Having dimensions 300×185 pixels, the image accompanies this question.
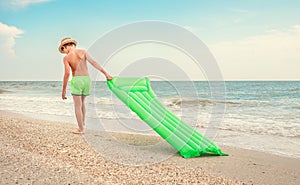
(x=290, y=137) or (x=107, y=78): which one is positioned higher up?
(x=107, y=78)

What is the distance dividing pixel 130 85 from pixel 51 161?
5.34 feet

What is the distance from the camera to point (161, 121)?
405 cm

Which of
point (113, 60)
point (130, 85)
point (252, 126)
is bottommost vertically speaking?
point (252, 126)

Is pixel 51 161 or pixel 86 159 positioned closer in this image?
pixel 51 161

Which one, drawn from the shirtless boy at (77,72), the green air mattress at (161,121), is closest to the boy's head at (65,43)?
the shirtless boy at (77,72)

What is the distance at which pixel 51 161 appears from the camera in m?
3.25

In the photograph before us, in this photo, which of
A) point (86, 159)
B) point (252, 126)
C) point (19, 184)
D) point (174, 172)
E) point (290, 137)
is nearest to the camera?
point (19, 184)

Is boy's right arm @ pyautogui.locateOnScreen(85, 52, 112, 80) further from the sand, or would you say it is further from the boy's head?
the sand

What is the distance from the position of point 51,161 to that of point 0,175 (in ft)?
1.99

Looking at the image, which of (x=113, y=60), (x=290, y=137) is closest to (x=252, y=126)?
(x=290, y=137)

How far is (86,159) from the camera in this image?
3480 mm

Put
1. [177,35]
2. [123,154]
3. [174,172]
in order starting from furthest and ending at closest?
[177,35] → [123,154] → [174,172]

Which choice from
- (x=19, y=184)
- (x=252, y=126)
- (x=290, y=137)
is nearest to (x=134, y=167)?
(x=19, y=184)

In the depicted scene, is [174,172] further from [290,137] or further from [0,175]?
[290,137]
